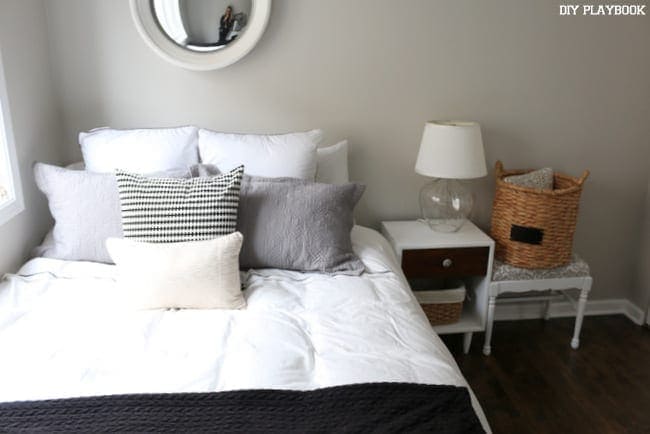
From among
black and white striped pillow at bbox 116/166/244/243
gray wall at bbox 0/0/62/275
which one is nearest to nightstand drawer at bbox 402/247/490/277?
black and white striped pillow at bbox 116/166/244/243

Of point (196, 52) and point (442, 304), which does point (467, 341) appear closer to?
point (442, 304)

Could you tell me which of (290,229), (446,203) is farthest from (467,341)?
(290,229)

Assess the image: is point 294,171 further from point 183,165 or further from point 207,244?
point 207,244

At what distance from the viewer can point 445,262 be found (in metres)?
2.52

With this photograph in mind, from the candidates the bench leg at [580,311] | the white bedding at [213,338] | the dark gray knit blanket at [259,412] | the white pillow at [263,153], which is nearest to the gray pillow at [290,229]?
the white bedding at [213,338]

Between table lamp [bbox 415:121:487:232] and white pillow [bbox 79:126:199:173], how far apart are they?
3.42 ft

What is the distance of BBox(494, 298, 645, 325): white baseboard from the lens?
3.03m

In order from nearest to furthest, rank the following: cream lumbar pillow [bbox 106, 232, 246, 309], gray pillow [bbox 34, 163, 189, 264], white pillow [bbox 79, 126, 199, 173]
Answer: cream lumbar pillow [bbox 106, 232, 246, 309]
gray pillow [bbox 34, 163, 189, 264]
white pillow [bbox 79, 126, 199, 173]

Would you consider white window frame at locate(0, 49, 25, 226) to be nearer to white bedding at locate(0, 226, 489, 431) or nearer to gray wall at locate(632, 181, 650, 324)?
white bedding at locate(0, 226, 489, 431)

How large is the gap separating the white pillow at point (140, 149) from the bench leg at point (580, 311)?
1938 mm

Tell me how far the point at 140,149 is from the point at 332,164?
825mm

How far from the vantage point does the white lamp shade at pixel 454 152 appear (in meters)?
2.42

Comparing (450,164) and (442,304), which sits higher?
(450,164)

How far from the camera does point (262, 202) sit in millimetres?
2020
